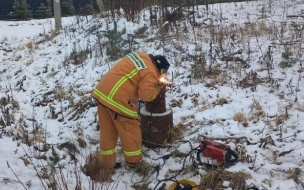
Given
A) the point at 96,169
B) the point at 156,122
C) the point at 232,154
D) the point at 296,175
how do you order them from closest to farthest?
1. the point at 296,175
2. the point at 232,154
3. the point at 96,169
4. the point at 156,122

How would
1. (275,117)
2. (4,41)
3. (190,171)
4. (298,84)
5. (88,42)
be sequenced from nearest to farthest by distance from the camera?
(190,171), (275,117), (298,84), (88,42), (4,41)

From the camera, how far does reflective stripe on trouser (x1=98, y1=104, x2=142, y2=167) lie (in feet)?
13.8

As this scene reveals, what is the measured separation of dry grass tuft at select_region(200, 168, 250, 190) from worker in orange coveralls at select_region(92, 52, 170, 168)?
898 millimetres

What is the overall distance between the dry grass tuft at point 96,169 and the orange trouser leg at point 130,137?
290 millimetres

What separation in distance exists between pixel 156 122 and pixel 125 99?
692 millimetres

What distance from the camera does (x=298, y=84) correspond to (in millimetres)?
5555

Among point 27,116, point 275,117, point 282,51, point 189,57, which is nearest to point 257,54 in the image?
point 282,51

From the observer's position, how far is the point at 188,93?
601cm

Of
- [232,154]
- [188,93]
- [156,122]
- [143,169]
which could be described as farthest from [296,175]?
[188,93]

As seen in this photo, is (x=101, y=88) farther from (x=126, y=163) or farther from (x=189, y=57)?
(x=189, y=57)

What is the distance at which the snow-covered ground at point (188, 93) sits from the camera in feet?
13.9

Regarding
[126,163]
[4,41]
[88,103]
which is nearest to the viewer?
[126,163]

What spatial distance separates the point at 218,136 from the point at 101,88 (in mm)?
1603

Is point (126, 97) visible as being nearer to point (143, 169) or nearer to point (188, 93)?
point (143, 169)
